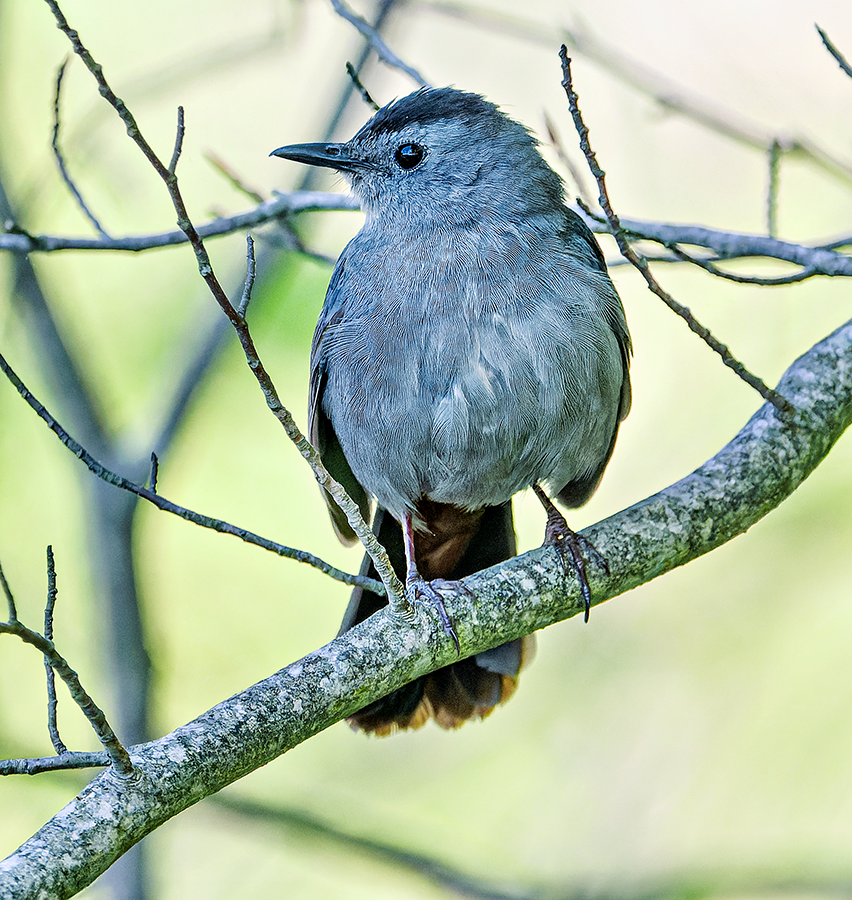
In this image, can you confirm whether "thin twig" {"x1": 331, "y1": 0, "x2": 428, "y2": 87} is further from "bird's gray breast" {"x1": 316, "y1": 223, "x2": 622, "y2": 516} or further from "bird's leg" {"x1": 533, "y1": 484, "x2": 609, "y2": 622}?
"bird's leg" {"x1": 533, "y1": 484, "x2": 609, "y2": 622}

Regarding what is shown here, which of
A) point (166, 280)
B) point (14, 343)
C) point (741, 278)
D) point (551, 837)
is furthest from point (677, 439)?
point (14, 343)

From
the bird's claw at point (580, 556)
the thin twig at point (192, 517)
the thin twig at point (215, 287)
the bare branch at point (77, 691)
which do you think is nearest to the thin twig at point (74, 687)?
the bare branch at point (77, 691)

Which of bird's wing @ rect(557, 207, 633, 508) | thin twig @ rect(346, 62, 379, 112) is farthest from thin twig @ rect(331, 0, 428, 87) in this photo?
bird's wing @ rect(557, 207, 633, 508)

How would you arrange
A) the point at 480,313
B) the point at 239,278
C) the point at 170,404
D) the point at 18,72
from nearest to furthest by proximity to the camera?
1. the point at 480,313
2. the point at 170,404
3. the point at 239,278
4. the point at 18,72

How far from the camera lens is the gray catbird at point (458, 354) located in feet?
11.8

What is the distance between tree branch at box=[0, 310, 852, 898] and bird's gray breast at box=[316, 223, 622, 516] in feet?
Answer: 1.67

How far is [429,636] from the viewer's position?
2961 mm

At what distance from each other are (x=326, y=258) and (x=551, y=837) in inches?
153

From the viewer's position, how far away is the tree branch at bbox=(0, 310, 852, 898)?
220 cm

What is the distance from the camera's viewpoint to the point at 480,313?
3568mm

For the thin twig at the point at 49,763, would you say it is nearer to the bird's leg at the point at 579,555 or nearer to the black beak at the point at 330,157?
the bird's leg at the point at 579,555

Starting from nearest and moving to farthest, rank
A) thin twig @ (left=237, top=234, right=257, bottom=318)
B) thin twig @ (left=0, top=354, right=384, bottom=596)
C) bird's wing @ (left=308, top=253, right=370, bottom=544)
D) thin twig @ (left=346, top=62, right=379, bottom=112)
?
thin twig @ (left=237, top=234, right=257, bottom=318), thin twig @ (left=0, top=354, right=384, bottom=596), thin twig @ (left=346, top=62, right=379, bottom=112), bird's wing @ (left=308, top=253, right=370, bottom=544)

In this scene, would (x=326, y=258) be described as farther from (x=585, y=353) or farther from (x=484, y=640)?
(x=484, y=640)

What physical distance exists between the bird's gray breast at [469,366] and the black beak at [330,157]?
45cm
